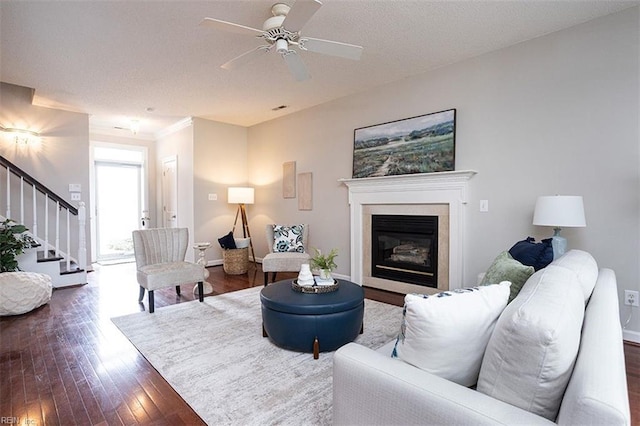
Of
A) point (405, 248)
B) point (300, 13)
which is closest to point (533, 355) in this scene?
point (300, 13)

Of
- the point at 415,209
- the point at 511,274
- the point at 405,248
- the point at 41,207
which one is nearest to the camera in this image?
the point at 511,274

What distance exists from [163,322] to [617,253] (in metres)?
4.06

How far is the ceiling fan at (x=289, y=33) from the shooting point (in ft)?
7.01

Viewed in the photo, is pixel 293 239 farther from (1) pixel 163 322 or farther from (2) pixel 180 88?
(2) pixel 180 88

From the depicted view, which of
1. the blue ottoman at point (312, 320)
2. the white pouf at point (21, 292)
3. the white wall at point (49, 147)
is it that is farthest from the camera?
the white wall at point (49, 147)

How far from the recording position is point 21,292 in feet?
11.0

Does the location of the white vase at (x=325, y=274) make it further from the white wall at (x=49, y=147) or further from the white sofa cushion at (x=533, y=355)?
the white wall at (x=49, y=147)

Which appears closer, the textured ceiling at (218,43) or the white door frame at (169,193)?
the textured ceiling at (218,43)

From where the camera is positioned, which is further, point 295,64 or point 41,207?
point 41,207

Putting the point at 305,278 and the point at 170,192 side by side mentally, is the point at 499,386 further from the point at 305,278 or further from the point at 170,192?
the point at 170,192

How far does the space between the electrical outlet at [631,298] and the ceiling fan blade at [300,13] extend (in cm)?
325

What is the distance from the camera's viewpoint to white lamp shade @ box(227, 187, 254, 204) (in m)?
5.89

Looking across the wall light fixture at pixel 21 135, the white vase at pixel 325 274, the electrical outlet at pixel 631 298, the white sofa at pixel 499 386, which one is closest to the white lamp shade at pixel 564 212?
the electrical outlet at pixel 631 298

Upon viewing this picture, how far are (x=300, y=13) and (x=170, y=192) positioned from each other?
18.2 ft
